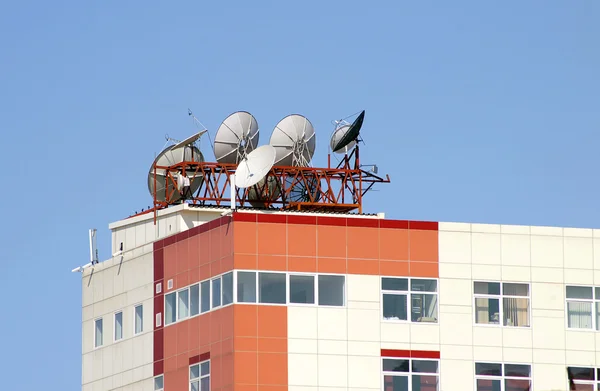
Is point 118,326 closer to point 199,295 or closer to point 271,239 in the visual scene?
point 199,295

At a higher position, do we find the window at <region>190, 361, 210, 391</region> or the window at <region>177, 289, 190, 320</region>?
the window at <region>177, 289, 190, 320</region>

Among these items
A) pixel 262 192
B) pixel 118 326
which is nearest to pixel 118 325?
pixel 118 326

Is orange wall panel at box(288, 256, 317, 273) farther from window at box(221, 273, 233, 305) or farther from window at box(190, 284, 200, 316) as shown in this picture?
window at box(190, 284, 200, 316)

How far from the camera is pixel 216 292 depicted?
8725 centimetres

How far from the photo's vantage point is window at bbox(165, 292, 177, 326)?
9062 cm

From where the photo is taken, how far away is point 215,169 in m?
97.1

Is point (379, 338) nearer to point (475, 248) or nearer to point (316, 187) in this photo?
point (475, 248)

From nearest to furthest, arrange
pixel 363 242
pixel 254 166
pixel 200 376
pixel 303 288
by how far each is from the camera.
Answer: pixel 303 288, pixel 363 242, pixel 200 376, pixel 254 166

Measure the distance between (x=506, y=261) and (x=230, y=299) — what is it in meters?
14.4

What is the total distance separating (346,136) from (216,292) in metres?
14.9

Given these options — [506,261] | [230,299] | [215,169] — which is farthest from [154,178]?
[506,261]

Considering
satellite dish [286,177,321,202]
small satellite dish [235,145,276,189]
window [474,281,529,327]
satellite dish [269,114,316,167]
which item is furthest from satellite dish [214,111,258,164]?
window [474,281,529,327]

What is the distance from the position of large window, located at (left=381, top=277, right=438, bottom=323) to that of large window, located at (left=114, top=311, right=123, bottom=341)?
1588 cm

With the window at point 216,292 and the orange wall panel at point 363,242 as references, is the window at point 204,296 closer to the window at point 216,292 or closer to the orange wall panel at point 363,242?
the window at point 216,292
